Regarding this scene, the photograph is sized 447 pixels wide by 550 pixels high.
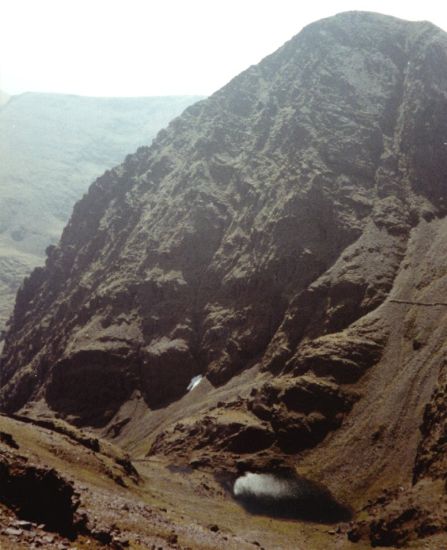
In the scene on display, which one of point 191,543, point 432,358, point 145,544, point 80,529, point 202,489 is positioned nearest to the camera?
point 80,529

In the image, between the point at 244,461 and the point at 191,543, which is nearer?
the point at 191,543

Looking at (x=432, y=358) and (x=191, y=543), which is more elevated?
(x=191, y=543)

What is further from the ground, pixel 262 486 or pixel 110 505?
pixel 110 505

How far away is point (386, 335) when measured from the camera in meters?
168

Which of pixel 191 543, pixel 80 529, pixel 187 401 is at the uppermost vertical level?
pixel 80 529

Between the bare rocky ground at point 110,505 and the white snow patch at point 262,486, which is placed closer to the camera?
the bare rocky ground at point 110,505

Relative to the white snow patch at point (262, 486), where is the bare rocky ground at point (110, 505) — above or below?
above

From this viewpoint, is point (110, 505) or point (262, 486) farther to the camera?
point (262, 486)

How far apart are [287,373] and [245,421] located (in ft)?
80.5

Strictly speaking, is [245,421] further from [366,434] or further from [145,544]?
[145,544]

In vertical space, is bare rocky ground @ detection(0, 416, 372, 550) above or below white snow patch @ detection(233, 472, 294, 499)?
above

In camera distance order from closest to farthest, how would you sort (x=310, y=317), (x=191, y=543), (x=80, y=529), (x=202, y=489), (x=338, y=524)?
(x=80, y=529) → (x=191, y=543) → (x=338, y=524) → (x=202, y=489) → (x=310, y=317)

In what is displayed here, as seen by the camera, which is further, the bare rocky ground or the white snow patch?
the white snow patch

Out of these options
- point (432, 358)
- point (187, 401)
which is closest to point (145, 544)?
point (432, 358)
